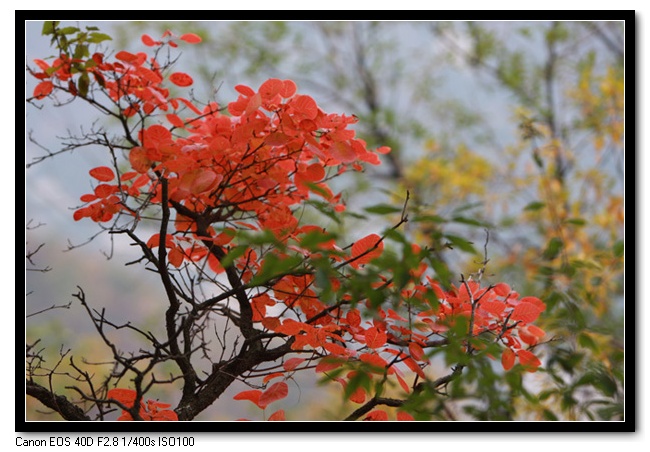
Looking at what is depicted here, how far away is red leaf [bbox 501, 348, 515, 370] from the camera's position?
1.37 meters

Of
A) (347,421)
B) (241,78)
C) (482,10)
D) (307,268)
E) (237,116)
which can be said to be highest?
(241,78)

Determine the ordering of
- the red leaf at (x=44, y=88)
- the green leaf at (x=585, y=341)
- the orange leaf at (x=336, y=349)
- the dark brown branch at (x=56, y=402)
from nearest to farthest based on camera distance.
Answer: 1. the green leaf at (x=585, y=341)
2. the orange leaf at (x=336, y=349)
3. the dark brown branch at (x=56, y=402)
4. the red leaf at (x=44, y=88)

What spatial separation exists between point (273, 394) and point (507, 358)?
1.41 ft

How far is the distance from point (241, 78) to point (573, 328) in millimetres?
3587

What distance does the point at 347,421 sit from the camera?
61.7 inches

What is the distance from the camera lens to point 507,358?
138cm

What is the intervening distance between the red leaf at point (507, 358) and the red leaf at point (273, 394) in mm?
396

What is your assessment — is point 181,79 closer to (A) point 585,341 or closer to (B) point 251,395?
(B) point 251,395

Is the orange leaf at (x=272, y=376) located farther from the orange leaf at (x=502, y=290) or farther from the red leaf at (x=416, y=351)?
the orange leaf at (x=502, y=290)

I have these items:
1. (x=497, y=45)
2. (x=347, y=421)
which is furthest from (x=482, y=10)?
(x=497, y=45)

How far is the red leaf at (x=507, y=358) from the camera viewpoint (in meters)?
1.37

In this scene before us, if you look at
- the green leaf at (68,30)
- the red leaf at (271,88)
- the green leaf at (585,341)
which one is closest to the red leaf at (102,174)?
the green leaf at (68,30)

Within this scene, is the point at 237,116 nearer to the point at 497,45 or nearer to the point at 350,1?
the point at 350,1

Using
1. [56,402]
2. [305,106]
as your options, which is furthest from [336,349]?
[56,402]
